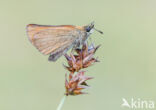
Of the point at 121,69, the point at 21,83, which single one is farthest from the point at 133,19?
the point at 21,83

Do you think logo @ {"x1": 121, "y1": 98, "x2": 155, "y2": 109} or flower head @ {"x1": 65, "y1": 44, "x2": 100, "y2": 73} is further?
logo @ {"x1": 121, "y1": 98, "x2": 155, "y2": 109}

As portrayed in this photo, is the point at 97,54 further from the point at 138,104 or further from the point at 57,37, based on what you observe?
the point at 57,37

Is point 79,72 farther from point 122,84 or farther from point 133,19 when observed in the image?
point 133,19

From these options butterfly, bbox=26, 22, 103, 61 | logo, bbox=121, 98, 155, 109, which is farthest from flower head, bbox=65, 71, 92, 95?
logo, bbox=121, 98, 155, 109

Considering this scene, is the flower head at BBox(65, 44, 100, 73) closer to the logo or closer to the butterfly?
the butterfly

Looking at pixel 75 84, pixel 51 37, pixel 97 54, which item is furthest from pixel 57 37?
pixel 97 54

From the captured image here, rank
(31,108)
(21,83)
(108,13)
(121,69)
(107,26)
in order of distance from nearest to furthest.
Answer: (31,108)
(21,83)
(121,69)
(107,26)
(108,13)
